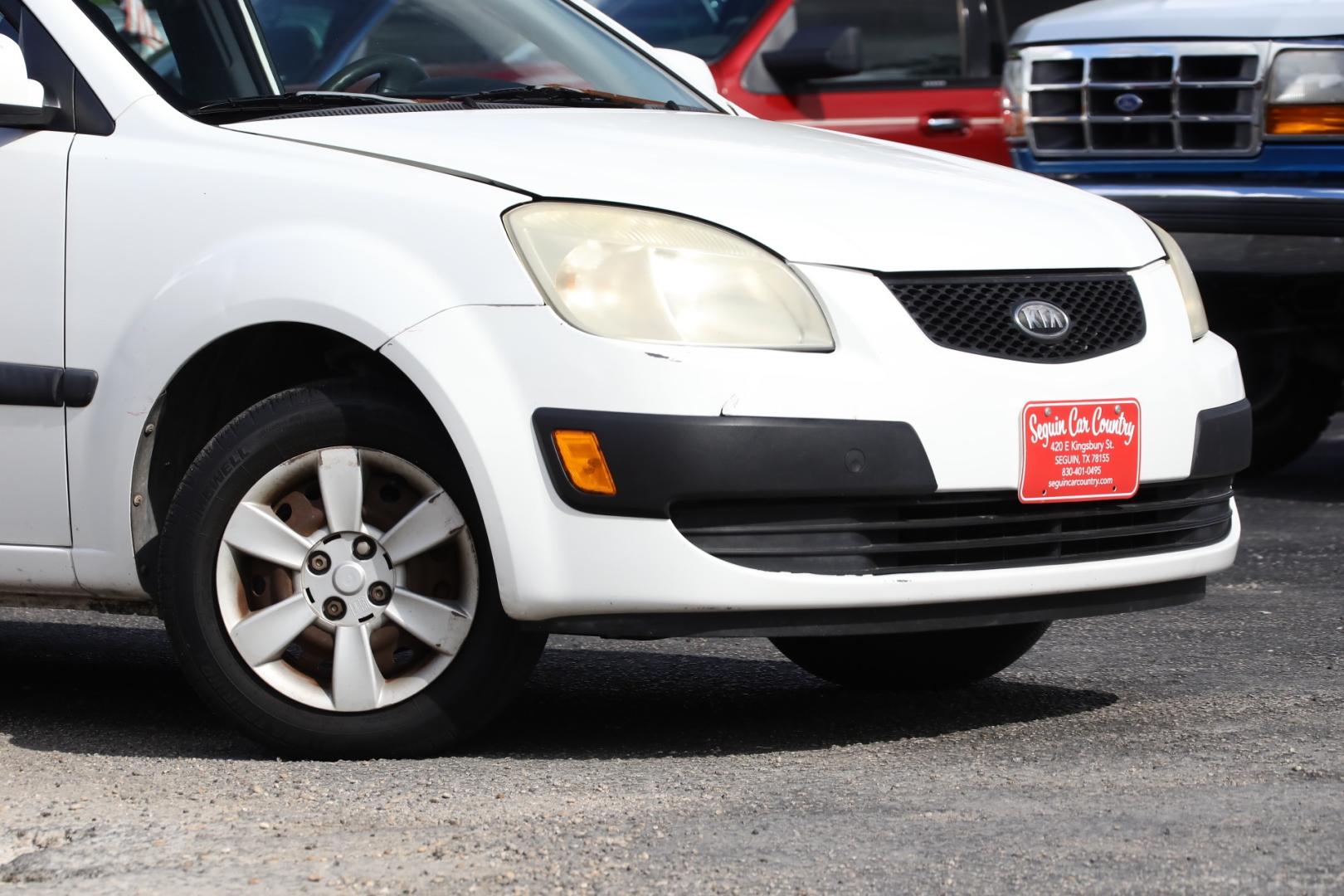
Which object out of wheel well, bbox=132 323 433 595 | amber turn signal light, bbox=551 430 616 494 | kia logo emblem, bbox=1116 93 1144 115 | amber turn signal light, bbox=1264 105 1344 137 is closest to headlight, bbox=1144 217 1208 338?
amber turn signal light, bbox=551 430 616 494

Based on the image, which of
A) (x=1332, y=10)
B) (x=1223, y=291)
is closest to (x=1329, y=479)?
(x=1223, y=291)

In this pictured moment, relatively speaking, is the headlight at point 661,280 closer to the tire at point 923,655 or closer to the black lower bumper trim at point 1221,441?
the black lower bumper trim at point 1221,441

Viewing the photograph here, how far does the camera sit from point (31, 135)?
4.24 m

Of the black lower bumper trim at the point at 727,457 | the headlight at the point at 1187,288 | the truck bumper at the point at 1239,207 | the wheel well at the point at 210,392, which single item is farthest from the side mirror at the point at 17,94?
the truck bumper at the point at 1239,207

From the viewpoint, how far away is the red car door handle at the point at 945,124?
878cm

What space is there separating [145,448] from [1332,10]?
422 centimetres

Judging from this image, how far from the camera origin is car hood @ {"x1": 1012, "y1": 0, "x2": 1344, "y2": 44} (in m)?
7.01

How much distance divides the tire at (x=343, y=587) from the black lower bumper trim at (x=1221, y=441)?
123 centimetres

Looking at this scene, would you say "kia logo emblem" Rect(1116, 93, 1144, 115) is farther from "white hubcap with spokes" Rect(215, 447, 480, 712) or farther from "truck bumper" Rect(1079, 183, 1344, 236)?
"white hubcap with spokes" Rect(215, 447, 480, 712)

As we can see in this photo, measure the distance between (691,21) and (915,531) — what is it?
17.3ft

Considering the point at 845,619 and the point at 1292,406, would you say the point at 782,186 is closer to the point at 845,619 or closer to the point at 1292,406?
the point at 845,619

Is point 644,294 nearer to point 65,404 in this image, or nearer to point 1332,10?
point 65,404

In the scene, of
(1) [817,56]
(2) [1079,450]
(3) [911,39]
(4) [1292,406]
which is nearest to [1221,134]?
(4) [1292,406]

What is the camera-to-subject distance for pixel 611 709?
4676 mm
